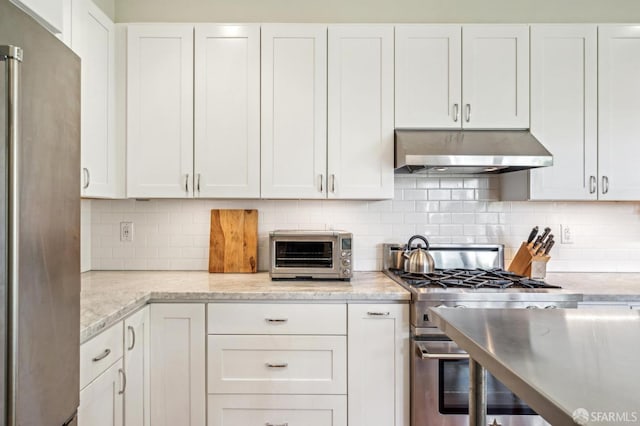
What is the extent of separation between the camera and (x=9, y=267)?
30.7 inches

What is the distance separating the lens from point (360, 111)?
230 cm

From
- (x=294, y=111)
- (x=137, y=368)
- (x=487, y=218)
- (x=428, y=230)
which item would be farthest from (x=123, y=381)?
(x=487, y=218)

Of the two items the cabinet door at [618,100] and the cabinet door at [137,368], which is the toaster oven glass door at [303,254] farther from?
the cabinet door at [618,100]

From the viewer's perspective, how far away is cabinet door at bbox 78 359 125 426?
4.48 ft

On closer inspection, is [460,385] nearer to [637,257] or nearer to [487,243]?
[487,243]

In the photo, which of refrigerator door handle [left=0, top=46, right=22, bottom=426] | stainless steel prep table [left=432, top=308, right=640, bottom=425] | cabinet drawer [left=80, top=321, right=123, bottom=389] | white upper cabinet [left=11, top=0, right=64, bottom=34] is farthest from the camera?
cabinet drawer [left=80, top=321, right=123, bottom=389]

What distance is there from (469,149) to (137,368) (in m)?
2.02

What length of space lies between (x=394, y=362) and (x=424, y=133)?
50.4 inches

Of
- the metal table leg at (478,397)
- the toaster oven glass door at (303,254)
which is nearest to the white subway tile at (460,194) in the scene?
the toaster oven glass door at (303,254)

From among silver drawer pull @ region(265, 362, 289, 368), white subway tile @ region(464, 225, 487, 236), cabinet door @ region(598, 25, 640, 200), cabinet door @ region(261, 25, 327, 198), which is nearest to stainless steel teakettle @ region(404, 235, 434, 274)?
white subway tile @ region(464, 225, 487, 236)

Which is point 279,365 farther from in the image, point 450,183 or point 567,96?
point 567,96

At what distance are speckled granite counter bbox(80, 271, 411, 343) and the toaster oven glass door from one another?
10cm

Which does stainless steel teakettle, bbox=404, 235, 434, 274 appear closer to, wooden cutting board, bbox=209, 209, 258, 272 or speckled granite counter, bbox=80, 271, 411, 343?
speckled granite counter, bbox=80, 271, 411, 343

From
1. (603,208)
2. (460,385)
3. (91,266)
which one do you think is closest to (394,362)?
(460,385)
